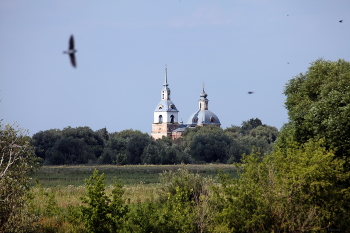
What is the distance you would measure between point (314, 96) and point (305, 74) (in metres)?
3.24

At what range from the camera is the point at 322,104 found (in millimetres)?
33344

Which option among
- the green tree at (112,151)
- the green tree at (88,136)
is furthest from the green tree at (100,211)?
the green tree at (88,136)

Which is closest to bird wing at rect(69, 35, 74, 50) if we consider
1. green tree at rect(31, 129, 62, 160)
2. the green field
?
the green field

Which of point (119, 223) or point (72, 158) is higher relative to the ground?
point (72, 158)

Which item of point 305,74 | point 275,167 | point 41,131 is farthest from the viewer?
point 41,131

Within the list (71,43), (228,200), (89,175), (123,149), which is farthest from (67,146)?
(71,43)

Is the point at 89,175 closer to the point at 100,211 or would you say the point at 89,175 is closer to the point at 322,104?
the point at 322,104

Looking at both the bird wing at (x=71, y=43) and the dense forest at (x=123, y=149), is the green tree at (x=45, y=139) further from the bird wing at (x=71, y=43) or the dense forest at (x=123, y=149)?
the bird wing at (x=71, y=43)

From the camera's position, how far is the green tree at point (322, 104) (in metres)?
31.7

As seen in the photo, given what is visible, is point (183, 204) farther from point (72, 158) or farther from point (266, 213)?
point (72, 158)

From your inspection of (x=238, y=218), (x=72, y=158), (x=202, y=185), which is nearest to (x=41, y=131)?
(x=72, y=158)

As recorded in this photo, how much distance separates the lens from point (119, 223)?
23891mm

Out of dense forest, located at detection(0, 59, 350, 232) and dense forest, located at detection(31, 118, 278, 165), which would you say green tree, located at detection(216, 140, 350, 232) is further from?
dense forest, located at detection(31, 118, 278, 165)

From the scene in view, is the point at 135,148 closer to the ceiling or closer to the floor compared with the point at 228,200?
closer to the ceiling
